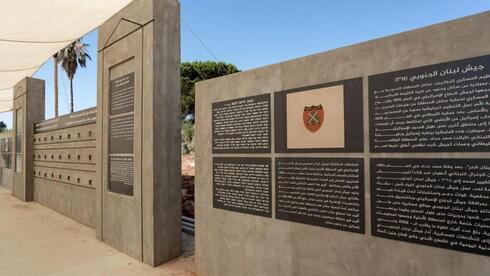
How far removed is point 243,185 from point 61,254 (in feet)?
14.3

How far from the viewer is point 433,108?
2.64 meters

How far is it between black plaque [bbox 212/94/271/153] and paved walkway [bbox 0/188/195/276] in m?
2.28

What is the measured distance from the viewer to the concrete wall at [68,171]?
8.48 m

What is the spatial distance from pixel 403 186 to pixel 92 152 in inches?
301

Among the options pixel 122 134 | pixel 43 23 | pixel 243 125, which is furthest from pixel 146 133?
pixel 43 23

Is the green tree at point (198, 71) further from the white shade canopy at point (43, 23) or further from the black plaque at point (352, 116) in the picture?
the black plaque at point (352, 116)

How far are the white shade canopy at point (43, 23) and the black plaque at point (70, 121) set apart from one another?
1935 mm

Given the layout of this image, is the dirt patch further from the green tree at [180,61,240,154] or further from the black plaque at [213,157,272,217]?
the green tree at [180,61,240,154]

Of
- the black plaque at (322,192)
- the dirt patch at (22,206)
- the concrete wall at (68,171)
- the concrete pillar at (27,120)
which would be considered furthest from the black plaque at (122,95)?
the concrete pillar at (27,120)

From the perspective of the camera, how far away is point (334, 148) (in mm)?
3246

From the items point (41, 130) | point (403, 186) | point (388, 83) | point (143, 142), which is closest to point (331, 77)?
point (388, 83)

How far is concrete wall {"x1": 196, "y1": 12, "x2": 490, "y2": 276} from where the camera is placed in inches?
102

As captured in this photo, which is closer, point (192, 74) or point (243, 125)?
point (243, 125)

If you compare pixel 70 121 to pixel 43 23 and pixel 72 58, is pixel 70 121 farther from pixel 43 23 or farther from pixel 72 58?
pixel 72 58
